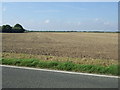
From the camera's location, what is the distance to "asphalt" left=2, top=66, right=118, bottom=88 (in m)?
5.62

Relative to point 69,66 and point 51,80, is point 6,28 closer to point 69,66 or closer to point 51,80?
point 69,66

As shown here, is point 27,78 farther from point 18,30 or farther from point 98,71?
point 18,30

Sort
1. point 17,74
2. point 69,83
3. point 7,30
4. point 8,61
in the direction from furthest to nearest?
point 7,30 < point 8,61 < point 17,74 < point 69,83

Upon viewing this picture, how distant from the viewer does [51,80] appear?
6.05 metres

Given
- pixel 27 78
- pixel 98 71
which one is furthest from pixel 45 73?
pixel 98 71

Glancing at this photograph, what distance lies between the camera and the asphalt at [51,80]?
562 centimetres

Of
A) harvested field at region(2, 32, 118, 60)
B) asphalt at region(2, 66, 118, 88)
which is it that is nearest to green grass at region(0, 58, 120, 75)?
asphalt at region(2, 66, 118, 88)

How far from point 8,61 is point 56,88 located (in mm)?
3799

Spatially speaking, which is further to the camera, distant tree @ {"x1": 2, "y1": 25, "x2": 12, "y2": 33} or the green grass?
distant tree @ {"x1": 2, "y1": 25, "x2": 12, "y2": 33}

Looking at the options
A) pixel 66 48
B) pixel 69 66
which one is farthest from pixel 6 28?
pixel 69 66

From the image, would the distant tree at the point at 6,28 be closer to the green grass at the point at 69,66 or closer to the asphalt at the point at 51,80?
the green grass at the point at 69,66

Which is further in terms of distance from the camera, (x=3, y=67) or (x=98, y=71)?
(x=3, y=67)

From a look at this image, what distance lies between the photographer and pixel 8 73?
681 cm

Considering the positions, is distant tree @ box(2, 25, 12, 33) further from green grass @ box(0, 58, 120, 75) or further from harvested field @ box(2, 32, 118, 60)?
green grass @ box(0, 58, 120, 75)
